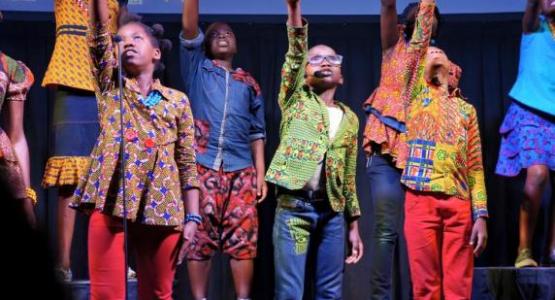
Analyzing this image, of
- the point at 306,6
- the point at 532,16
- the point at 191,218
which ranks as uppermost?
the point at 306,6

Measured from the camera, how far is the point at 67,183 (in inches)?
134

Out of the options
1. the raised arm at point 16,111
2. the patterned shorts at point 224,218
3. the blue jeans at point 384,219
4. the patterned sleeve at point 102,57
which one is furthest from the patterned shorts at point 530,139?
the raised arm at point 16,111

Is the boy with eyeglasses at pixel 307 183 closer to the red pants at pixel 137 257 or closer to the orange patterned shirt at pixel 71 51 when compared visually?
the red pants at pixel 137 257

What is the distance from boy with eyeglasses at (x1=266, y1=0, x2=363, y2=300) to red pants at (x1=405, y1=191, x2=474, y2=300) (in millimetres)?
277

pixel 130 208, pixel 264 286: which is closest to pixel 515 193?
pixel 264 286

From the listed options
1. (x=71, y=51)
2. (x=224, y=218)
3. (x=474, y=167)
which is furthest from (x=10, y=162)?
(x=474, y=167)

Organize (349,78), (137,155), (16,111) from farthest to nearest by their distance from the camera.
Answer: (349,78) → (16,111) → (137,155)

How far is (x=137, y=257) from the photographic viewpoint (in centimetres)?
256

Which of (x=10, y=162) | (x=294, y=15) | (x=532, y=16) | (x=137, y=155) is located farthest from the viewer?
(x=532, y=16)

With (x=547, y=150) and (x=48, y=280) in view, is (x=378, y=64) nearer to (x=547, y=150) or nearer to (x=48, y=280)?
(x=547, y=150)

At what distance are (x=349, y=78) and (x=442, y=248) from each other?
6.43ft

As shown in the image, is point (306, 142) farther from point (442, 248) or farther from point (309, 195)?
point (442, 248)

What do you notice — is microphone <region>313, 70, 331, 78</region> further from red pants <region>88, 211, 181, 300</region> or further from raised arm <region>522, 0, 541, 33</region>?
raised arm <region>522, 0, 541, 33</region>

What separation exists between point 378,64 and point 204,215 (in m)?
1.97
